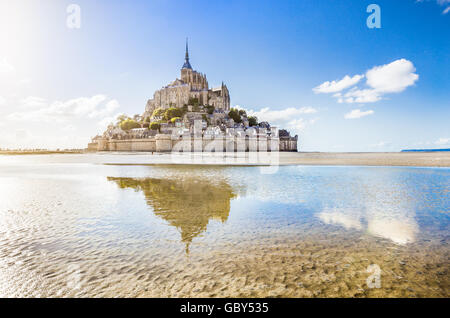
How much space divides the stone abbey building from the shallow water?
298 feet

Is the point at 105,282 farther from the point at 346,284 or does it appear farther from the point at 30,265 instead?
the point at 346,284

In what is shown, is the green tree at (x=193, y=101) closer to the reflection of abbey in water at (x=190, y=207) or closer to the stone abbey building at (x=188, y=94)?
the stone abbey building at (x=188, y=94)

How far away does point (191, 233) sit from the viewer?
15.5 feet

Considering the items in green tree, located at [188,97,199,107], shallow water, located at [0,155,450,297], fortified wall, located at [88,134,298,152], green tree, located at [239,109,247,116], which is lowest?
shallow water, located at [0,155,450,297]

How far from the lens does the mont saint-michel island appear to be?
72.1 metres

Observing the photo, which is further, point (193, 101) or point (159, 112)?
point (193, 101)

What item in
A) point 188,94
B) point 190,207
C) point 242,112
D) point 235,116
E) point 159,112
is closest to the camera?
point 190,207

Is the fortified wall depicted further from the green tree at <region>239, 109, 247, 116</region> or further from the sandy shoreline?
the sandy shoreline

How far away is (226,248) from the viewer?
13.2 feet

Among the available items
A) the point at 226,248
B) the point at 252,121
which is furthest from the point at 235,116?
the point at 226,248

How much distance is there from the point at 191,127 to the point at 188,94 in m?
24.9

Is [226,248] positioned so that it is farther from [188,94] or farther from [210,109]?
[188,94]

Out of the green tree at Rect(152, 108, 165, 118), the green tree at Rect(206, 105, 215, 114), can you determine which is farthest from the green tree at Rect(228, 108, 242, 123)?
the green tree at Rect(152, 108, 165, 118)
